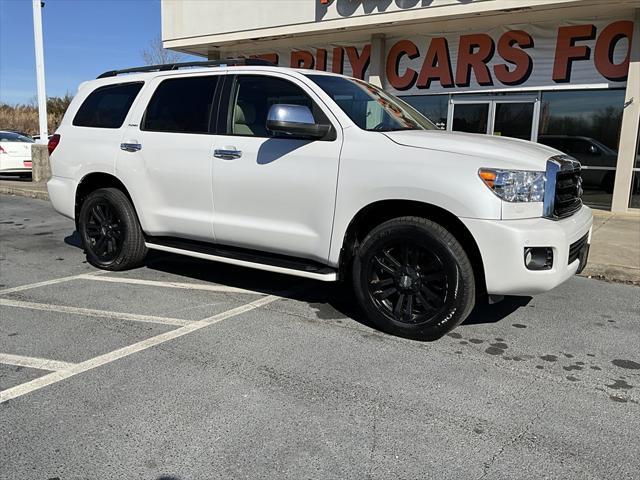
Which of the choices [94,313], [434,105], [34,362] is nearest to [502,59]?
[434,105]

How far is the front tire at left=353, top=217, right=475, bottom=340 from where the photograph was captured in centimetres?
382

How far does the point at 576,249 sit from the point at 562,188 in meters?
0.47

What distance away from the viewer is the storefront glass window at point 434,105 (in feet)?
41.5

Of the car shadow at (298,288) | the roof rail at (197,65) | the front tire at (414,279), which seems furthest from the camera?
Answer: the roof rail at (197,65)

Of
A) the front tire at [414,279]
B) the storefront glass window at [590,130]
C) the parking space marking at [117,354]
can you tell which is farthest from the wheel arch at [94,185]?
the storefront glass window at [590,130]

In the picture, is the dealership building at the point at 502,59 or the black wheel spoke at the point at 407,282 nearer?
the black wheel spoke at the point at 407,282

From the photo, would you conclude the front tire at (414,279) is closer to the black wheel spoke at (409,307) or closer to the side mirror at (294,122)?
the black wheel spoke at (409,307)

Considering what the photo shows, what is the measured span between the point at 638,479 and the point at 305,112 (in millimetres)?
3055

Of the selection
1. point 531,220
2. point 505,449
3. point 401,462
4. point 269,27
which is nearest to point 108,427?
point 401,462

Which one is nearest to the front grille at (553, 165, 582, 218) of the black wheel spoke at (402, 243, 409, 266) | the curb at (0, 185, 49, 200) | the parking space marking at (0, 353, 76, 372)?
the black wheel spoke at (402, 243, 409, 266)

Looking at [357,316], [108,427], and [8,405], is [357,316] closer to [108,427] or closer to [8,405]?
[108,427]

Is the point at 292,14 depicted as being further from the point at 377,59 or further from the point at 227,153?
the point at 227,153

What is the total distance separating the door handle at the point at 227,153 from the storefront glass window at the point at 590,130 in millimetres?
8747

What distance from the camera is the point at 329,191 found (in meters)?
4.21
